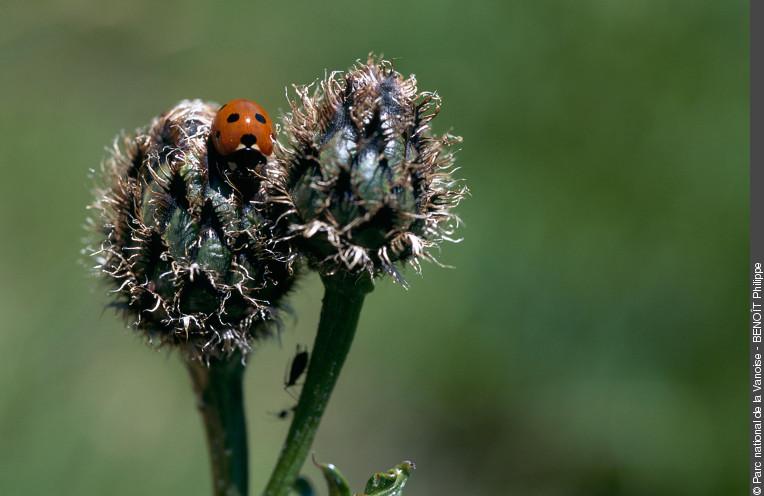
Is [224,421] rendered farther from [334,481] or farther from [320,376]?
[334,481]

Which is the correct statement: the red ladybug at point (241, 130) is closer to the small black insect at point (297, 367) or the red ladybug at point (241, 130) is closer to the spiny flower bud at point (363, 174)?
the spiny flower bud at point (363, 174)

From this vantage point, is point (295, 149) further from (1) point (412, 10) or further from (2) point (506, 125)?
(1) point (412, 10)

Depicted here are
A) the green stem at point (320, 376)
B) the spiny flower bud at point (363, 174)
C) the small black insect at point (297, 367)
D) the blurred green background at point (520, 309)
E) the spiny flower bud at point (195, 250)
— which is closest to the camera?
the spiny flower bud at point (363, 174)

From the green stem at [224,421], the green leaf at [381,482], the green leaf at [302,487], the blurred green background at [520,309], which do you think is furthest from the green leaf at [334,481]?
the blurred green background at [520,309]

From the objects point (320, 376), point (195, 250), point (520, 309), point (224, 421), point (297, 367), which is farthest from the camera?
point (520, 309)

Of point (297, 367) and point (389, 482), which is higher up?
point (297, 367)

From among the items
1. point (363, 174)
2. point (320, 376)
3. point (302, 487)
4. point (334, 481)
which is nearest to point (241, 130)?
point (363, 174)

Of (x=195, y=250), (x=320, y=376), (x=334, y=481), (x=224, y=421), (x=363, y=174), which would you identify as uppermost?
(x=363, y=174)

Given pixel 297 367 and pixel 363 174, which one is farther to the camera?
pixel 297 367
